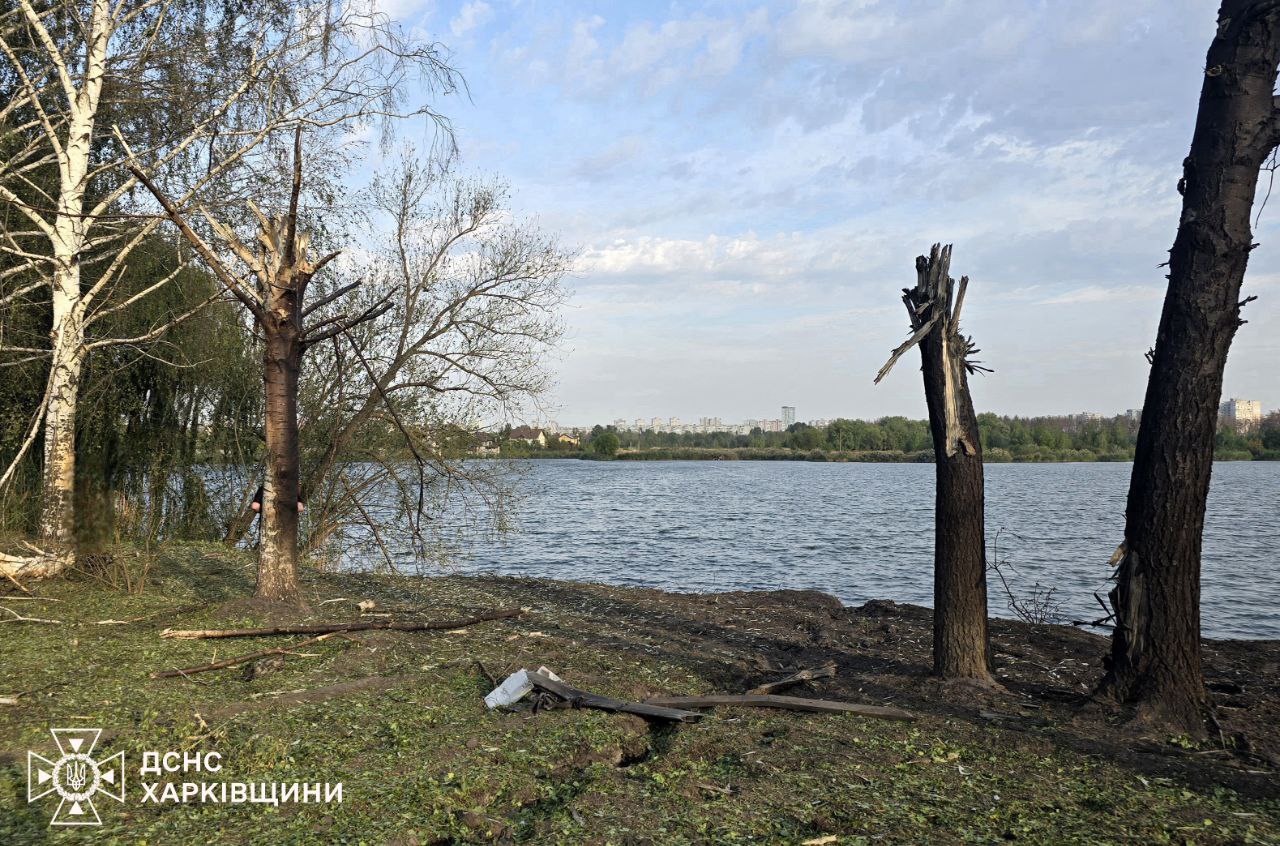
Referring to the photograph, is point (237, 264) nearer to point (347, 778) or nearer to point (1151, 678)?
point (347, 778)

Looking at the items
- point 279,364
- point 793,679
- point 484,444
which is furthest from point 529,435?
point 793,679

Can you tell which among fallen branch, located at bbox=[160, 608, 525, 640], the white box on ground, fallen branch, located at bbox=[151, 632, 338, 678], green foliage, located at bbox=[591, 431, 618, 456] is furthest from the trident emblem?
green foliage, located at bbox=[591, 431, 618, 456]

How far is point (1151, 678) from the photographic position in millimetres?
5785

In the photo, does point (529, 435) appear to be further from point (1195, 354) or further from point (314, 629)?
point (1195, 354)

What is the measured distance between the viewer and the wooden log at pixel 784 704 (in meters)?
5.86

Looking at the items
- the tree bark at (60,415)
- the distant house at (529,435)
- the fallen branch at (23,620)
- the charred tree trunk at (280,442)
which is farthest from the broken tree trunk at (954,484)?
the distant house at (529,435)

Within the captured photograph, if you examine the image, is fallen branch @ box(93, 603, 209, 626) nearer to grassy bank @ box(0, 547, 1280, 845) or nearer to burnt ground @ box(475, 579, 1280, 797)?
grassy bank @ box(0, 547, 1280, 845)

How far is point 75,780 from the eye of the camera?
4.35m

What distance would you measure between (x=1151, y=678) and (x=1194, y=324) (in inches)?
93.6

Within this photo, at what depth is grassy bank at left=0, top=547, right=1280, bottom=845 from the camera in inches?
160

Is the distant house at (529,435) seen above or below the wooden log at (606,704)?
above

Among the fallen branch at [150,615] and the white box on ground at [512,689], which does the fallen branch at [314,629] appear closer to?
the fallen branch at [150,615]

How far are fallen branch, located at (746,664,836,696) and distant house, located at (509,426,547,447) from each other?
353 inches

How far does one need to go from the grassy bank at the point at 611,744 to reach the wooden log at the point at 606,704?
128 mm
